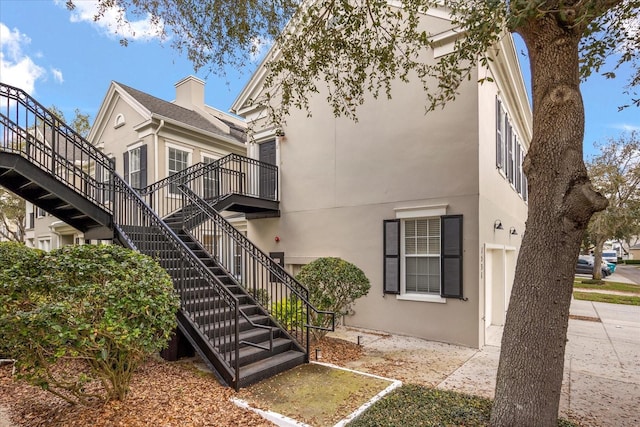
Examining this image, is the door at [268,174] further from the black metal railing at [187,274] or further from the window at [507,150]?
the window at [507,150]

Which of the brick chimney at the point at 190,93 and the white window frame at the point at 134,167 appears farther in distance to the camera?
the brick chimney at the point at 190,93

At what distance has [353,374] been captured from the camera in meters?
4.95

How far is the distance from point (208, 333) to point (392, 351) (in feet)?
11.4

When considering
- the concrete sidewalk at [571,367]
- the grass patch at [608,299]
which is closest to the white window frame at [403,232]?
the concrete sidewalk at [571,367]

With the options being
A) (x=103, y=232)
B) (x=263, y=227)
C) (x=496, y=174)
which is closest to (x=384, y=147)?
(x=496, y=174)

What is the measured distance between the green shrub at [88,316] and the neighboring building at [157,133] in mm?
7262

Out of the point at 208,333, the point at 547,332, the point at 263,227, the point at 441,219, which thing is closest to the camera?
the point at 547,332

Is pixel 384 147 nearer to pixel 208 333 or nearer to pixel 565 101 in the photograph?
pixel 565 101

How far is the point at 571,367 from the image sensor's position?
18.8 ft

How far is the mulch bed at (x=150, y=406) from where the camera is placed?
3611mm

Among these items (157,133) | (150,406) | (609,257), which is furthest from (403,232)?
(609,257)

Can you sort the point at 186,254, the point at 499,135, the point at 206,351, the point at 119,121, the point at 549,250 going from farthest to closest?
the point at 119,121 → the point at 499,135 → the point at 186,254 → the point at 206,351 → the point at 549,250

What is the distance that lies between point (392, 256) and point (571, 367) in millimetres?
3649

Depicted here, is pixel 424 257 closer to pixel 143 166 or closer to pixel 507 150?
pixel 507 150
